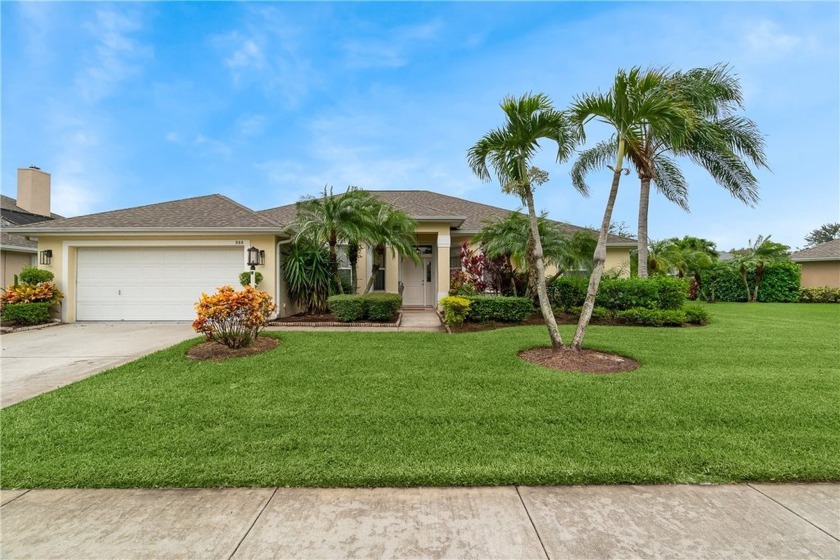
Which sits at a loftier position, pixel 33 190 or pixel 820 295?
pixel 33 190

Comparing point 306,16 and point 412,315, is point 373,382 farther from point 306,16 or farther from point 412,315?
point 306,16

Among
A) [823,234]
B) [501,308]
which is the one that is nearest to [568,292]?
[501,308]

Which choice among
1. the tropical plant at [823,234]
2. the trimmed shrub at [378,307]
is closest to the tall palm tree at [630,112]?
the trimmed shrub at [378,307]

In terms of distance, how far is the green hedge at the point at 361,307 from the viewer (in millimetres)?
9758

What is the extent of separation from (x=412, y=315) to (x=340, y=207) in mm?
4144

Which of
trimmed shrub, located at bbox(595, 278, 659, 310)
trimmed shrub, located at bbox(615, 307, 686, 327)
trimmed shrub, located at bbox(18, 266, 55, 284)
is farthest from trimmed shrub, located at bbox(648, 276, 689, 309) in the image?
trimmed shrub, located at bbox(18, 266, 55, 284)

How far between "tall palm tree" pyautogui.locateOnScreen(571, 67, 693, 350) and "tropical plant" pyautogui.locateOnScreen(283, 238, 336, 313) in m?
7.54

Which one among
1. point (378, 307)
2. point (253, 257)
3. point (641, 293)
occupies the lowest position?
point (378, 307)

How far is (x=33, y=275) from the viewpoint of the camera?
1017 centimetres

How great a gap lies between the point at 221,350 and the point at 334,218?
15.6ft

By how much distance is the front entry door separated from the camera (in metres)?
14.1

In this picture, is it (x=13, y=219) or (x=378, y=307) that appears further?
(x=13, y=219)

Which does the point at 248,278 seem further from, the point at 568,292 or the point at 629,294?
the point at 629,294

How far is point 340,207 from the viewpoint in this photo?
9.98 m
